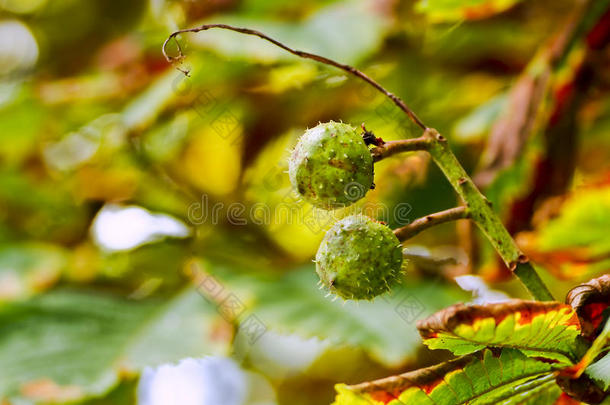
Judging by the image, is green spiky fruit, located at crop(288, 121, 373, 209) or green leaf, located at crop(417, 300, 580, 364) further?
green spiky fruit, located at crop(288, 121, 373, 209)

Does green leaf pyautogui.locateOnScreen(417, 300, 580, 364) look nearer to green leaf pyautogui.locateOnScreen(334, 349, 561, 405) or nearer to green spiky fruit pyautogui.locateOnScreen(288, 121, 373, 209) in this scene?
green leaf pyautogui.locateOnScreen(334, 349, 561, 405)

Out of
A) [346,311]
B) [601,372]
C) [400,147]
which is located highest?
[346,311]

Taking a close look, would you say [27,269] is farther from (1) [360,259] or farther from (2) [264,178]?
(1) [360,259]

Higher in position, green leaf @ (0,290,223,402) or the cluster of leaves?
green leaf @ (0,290,223,402)

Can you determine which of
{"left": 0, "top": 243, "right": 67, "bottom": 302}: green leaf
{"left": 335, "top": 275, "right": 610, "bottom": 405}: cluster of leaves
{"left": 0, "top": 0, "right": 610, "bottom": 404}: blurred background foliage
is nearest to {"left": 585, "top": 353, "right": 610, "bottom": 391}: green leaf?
{"left": 335, "top": 275, "right": 610, "bottom": 405}: cluster of leaves

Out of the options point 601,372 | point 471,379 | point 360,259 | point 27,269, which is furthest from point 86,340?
point 601,372

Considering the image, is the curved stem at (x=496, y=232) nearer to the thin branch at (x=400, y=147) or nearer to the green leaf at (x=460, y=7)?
the thin branch at (x=400, y=147)
